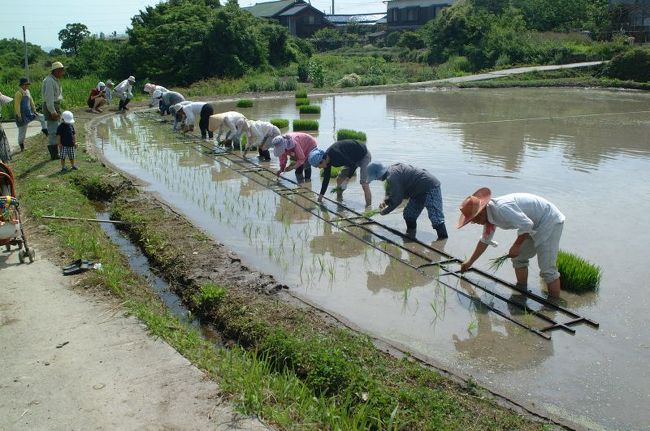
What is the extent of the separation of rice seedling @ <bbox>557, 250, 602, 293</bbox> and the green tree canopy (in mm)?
44904

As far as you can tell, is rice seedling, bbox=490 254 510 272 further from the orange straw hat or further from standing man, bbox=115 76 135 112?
standing man, bbox=115 76 135 112

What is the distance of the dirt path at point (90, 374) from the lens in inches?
136

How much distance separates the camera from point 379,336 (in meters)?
4.84

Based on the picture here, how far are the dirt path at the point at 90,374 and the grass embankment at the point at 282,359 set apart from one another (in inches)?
6.3

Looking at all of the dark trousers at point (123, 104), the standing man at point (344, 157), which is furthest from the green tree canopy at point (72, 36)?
the standing man at point (344, 157)

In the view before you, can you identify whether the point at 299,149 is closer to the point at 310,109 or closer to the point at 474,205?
the point at 474,205

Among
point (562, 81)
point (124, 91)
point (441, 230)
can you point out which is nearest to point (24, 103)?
point (441, 230)

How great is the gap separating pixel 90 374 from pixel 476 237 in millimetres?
4743

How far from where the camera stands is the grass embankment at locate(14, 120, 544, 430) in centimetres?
353

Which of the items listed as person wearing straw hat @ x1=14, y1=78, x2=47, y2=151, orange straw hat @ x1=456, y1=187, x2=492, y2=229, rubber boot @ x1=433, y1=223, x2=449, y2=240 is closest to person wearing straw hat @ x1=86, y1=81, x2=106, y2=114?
person wearing straw hat @ x1=14, y1=78, x2=47, y2=151

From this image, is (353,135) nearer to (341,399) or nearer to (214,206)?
(214,206)

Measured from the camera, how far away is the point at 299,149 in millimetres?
9508

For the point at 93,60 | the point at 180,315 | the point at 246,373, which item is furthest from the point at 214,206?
the point at 93,60

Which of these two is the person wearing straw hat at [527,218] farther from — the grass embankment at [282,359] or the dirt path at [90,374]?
the dirt path at [90,374]
